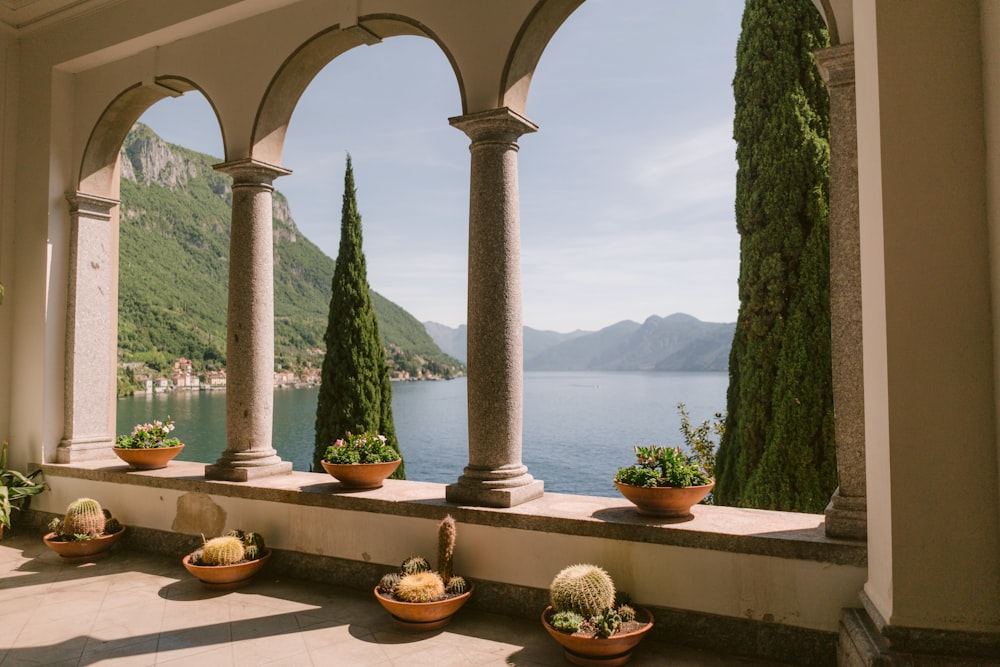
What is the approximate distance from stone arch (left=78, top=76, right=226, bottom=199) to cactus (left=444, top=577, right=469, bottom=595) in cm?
601

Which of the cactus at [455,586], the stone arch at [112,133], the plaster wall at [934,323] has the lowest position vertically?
the cactus at [455,586]

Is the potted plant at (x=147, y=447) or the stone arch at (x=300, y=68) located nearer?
the stone arch at (x=300, y=68)

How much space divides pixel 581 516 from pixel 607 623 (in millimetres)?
904

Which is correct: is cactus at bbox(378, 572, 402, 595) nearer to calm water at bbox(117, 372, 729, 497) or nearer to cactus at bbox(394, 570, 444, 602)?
cactus at bbox(394, 570, 444, 602)

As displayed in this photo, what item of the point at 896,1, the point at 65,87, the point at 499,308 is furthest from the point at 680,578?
the point at 65,87

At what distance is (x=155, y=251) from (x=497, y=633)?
158ft

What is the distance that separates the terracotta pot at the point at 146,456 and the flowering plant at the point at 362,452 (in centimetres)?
236

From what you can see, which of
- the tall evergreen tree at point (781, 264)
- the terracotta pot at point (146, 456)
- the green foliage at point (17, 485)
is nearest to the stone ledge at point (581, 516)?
the terracotta pot at point (146, 456)

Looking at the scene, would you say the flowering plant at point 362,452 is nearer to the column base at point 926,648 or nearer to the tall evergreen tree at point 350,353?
the column base at point 926,648

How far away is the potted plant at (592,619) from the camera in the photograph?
4113 millimetres

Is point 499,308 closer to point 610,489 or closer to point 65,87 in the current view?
point 65,87

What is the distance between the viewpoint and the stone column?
4.16 metres

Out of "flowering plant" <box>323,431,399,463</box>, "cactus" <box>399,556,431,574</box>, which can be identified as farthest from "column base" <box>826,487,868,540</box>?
"flowering plant" <box>323,431,399,463</box>

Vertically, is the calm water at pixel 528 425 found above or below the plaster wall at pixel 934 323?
below
